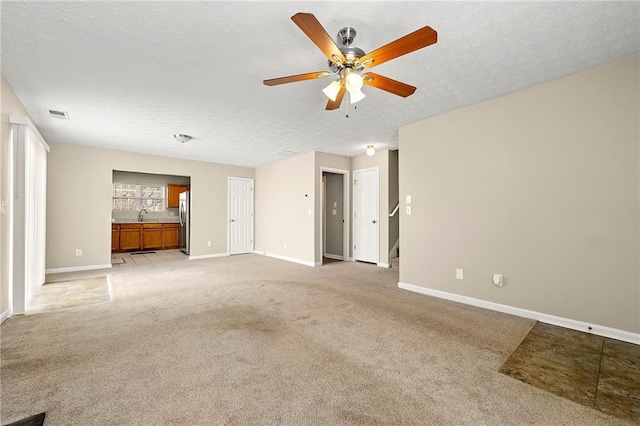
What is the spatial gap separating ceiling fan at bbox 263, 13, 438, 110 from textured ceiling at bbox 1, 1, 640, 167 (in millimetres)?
189

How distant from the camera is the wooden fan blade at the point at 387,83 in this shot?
214 centimetres

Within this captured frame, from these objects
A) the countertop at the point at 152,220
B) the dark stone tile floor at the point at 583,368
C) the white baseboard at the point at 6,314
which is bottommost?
the dark stone tile floor at the point at 583,368

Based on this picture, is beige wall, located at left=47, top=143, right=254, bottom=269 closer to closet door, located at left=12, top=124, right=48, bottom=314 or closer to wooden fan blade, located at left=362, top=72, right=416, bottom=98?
closet door, located at left=12, top=124, right=48, bottom=314

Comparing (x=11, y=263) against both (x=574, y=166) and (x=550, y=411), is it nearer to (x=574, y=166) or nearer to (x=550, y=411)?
(x=550, y=411)

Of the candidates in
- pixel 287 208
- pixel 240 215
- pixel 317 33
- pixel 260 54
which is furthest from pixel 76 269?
pixel 317 33

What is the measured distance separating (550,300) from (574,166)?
1.34 metres

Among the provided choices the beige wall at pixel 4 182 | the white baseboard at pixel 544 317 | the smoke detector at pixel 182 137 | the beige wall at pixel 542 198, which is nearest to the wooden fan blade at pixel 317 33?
the beige wall at pixel 542 198

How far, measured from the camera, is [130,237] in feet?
26.2

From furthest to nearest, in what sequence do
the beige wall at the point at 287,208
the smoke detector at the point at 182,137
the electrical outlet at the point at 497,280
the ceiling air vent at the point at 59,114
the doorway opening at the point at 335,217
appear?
the doorway opening at the point at 335,217 < the beige wall at the point at 287,208 < the smoke detector at the point at 182,137 < the ceiling air vent at the point at 59,114 < the electrical outlet at the point at 497,280

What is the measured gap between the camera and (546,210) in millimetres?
2869

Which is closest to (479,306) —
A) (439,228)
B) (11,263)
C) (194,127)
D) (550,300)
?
(550,300)

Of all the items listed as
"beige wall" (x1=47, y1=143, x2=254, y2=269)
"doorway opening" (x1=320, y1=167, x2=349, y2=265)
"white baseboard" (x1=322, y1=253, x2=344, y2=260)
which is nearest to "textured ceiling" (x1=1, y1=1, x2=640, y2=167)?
"beige wall" (x1=47, y1=143, x2=254, y2=269)

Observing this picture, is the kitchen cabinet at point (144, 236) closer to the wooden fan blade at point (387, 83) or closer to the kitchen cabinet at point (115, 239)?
the kitchen cabinet at point (115, 239)

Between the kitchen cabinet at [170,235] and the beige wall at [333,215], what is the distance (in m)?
4.84
